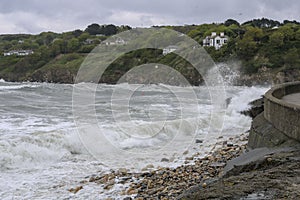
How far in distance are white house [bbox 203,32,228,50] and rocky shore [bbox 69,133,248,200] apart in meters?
58.8

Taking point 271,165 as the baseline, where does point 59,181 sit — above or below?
below

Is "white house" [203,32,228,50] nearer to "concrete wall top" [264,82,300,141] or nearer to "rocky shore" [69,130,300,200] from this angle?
"rocky shore" [69,130,300,200]

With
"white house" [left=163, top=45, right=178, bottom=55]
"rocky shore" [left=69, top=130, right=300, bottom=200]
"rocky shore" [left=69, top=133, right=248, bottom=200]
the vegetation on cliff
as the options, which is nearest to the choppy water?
"rocky shore" [left=69, top=133, right=248, bottom=200]

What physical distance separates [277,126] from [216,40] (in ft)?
200

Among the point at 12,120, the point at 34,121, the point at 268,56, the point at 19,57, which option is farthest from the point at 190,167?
the point at 19,57

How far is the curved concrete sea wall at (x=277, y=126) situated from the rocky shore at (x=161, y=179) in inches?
39.1

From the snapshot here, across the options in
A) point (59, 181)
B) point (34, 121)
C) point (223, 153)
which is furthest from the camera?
point (34, 121)

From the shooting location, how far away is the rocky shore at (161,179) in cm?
594

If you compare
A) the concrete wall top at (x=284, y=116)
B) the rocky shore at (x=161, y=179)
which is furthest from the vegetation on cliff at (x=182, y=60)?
the rocky shore at (x=161, y=179)

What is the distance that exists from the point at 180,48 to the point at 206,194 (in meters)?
64.8

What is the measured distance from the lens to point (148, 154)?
32.0ft

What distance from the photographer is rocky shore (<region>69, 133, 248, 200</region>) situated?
5938 millimetres

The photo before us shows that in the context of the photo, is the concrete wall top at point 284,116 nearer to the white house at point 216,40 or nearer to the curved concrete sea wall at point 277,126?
the curved concrete sea wall at point 277,126

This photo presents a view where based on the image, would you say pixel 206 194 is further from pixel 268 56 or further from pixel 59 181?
pixel 268 56
